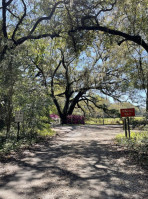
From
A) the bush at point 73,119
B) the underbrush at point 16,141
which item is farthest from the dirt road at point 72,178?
the bush at point 73,119

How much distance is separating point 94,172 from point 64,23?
7858 mm

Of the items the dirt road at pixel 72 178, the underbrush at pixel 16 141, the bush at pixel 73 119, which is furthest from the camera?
the bush at pixel 73 119

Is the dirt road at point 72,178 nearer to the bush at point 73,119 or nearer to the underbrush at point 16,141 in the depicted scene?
the underbrush at point 16,141

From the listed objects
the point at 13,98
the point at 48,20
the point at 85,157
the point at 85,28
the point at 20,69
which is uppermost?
the point at 48,20

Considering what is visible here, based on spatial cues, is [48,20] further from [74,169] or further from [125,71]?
[125,71]

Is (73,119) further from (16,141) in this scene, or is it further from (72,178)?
(72,178)

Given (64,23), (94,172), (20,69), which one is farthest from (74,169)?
(64,23)

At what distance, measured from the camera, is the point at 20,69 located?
8.89 meters

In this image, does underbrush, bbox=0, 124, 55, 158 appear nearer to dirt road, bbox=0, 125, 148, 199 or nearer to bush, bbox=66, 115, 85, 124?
dirt road, bbox=0, 125, 148, 199

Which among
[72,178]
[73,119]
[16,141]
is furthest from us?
[73,119]

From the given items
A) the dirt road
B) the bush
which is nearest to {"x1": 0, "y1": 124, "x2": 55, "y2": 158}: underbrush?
the dirt road

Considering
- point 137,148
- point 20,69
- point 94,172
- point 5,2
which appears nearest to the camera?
point 94,172

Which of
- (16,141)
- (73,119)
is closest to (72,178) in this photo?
(16,141)

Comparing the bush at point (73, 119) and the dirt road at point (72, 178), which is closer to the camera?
the dirt road at point (72, 178)
